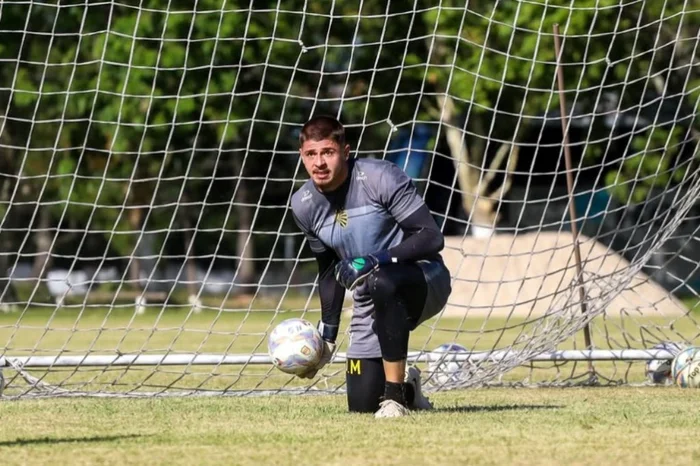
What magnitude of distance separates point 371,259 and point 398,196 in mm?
405

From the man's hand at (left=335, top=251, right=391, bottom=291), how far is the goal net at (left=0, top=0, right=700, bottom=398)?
81.0 inches

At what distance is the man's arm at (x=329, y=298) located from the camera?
281 inches

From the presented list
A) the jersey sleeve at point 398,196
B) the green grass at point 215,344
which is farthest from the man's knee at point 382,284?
the green grass at point 215,344

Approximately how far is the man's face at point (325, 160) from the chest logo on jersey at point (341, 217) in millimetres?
196

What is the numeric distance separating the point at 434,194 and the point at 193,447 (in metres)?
29.9

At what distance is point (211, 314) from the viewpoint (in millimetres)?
23953

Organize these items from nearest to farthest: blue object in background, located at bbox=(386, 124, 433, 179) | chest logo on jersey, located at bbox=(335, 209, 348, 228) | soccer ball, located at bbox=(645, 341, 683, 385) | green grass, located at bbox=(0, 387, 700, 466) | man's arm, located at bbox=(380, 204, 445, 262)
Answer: green grass, located at bbox=(0, 387, 700, 466) → man's arm, located at bbox=(380, 204, 445, 262) → chest logo on jersey, located at bbox=(335, 209, 348, 228) → soccer ball, located at bbox=(645, 341, 683, 385) → blue object in background, located at bbox=(386, 124, 433, 179)

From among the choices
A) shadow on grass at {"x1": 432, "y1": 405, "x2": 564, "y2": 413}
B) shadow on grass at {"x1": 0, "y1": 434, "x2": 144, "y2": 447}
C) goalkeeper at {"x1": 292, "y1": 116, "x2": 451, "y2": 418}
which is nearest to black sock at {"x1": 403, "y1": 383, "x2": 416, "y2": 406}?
goalkeeper at {"x1": 292, "y1": 116, "x2": 451, "y2": 418}

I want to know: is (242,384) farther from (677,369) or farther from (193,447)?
(193,447)

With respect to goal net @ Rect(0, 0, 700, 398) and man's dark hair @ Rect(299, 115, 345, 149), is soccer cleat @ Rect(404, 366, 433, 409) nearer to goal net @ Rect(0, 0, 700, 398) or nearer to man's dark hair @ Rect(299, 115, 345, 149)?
man's dark hair @ Rect(299, 115, 345, 149)

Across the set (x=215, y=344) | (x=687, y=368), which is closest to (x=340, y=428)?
(x=687, y=368)

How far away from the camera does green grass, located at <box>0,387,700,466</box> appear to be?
5371 mm

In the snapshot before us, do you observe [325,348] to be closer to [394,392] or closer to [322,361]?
[322,361]

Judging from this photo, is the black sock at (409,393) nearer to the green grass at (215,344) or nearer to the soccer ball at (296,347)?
the soccer ball at (296,347)
